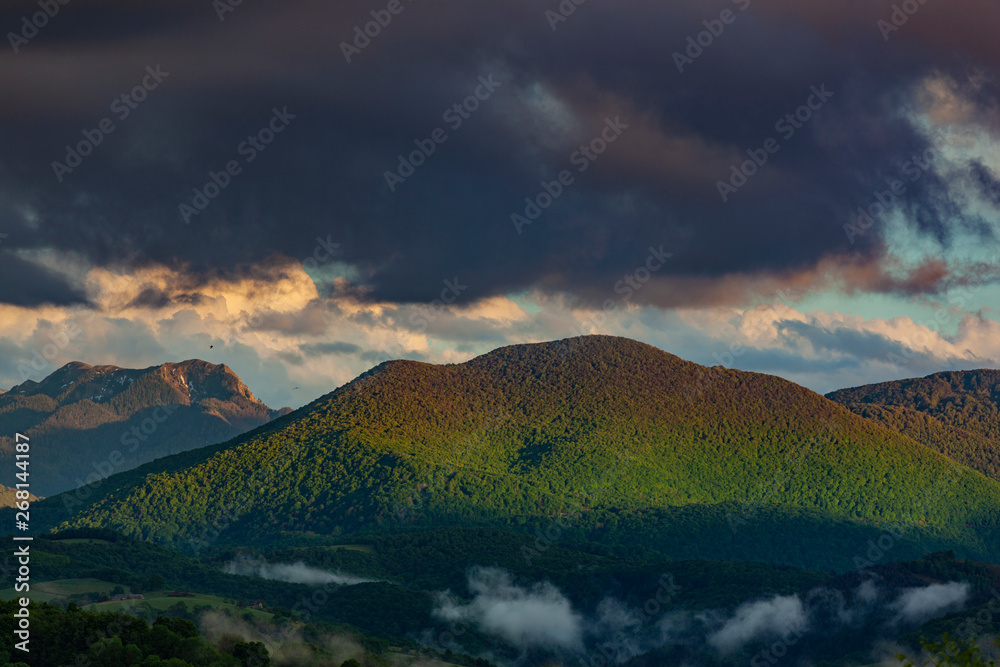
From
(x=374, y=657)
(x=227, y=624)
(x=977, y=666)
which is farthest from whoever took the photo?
(x=227, y=624)

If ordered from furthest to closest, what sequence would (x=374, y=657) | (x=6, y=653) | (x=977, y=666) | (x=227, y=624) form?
(x=227, y=624) → (x=374, y=657) → (x=6, y=653) → (x=977, y=666)

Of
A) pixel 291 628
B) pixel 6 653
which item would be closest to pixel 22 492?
pixel 6 653

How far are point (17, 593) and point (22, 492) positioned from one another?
99.4m

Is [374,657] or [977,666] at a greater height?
[977,666]

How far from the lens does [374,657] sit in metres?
176

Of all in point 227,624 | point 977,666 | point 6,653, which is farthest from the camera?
point 227,624

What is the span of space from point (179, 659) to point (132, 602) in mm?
91420

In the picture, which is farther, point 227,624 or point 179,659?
point 227,624

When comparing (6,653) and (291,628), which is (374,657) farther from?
(6,653)

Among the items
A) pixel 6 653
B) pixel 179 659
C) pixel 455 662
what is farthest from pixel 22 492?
pixel 455 662

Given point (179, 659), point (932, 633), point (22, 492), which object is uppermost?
point (22, 492)

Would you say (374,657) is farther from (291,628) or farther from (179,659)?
(179,659)

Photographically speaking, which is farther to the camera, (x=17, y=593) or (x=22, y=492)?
(x=17, y=593)

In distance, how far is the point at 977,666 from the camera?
4838 centimetres
